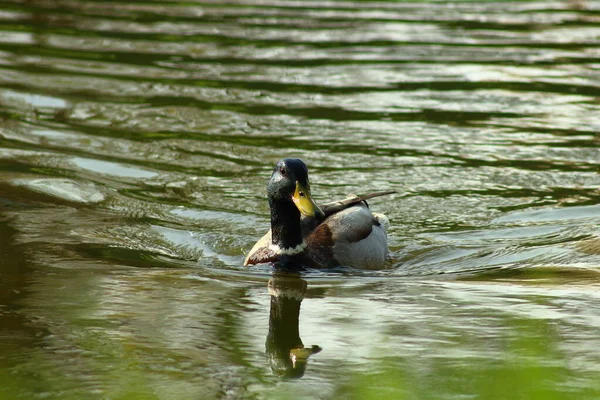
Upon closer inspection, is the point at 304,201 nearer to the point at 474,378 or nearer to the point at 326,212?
the point at 326,212

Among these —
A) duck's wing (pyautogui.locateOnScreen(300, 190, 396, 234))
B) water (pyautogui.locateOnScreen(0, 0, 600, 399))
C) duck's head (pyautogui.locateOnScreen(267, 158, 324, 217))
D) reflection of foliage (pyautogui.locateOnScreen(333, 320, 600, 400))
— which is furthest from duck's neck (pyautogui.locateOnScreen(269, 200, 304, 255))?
reflection of foliage (pyautogui.locateOnScreen(333, 320, 600, 400))

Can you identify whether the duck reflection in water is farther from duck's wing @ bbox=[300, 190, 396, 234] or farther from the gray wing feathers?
duck's wing @ bbox=[300, 190, 396, 234]

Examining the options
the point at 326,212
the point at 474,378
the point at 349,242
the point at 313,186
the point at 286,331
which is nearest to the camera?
the point at 474,378

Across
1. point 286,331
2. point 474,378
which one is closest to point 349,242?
point 286,331

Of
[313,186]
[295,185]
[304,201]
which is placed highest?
[295,185]

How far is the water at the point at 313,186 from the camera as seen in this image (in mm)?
4914

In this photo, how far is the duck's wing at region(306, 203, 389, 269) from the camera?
7.98m

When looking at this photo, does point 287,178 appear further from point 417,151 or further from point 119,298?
point 417,151

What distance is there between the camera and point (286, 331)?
5.64 meters

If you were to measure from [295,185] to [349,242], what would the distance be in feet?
2.20

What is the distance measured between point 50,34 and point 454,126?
6.78 metres

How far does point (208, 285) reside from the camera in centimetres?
686

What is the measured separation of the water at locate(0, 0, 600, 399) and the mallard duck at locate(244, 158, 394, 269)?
22cm

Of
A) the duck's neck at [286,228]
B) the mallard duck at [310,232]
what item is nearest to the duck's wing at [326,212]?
the mallard duck at [310,232]
